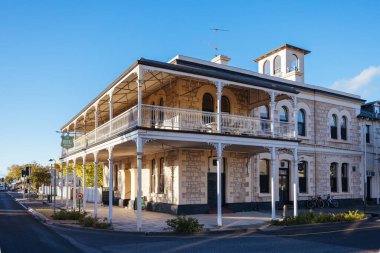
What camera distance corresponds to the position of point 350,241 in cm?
1215

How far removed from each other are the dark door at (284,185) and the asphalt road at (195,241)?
25.1 feet

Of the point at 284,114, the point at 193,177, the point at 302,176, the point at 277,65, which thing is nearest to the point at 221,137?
the point at 193,177

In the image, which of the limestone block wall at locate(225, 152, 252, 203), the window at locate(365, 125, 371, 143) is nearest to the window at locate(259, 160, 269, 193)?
the limestone block wall at locate(225, 152, 252, 203)

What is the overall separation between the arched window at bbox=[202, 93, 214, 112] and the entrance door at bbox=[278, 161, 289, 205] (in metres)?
6.58

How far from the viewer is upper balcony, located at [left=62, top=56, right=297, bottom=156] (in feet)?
53.0

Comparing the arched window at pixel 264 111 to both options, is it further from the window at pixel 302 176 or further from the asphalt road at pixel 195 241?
the asphalt road at pixel 195 241

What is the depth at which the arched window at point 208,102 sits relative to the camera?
20.4 metres

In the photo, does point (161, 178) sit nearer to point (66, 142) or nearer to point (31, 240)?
point (66, 142)

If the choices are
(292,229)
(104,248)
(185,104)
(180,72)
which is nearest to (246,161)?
(185,104)

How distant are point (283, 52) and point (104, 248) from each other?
22.1 meters

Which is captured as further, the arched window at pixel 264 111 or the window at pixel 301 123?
the window at pixel 301 123

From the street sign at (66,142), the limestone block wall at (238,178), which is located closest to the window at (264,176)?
the limestone block wall at (238,178)

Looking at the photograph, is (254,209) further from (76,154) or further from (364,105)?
(364,105)

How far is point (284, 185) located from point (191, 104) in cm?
861
